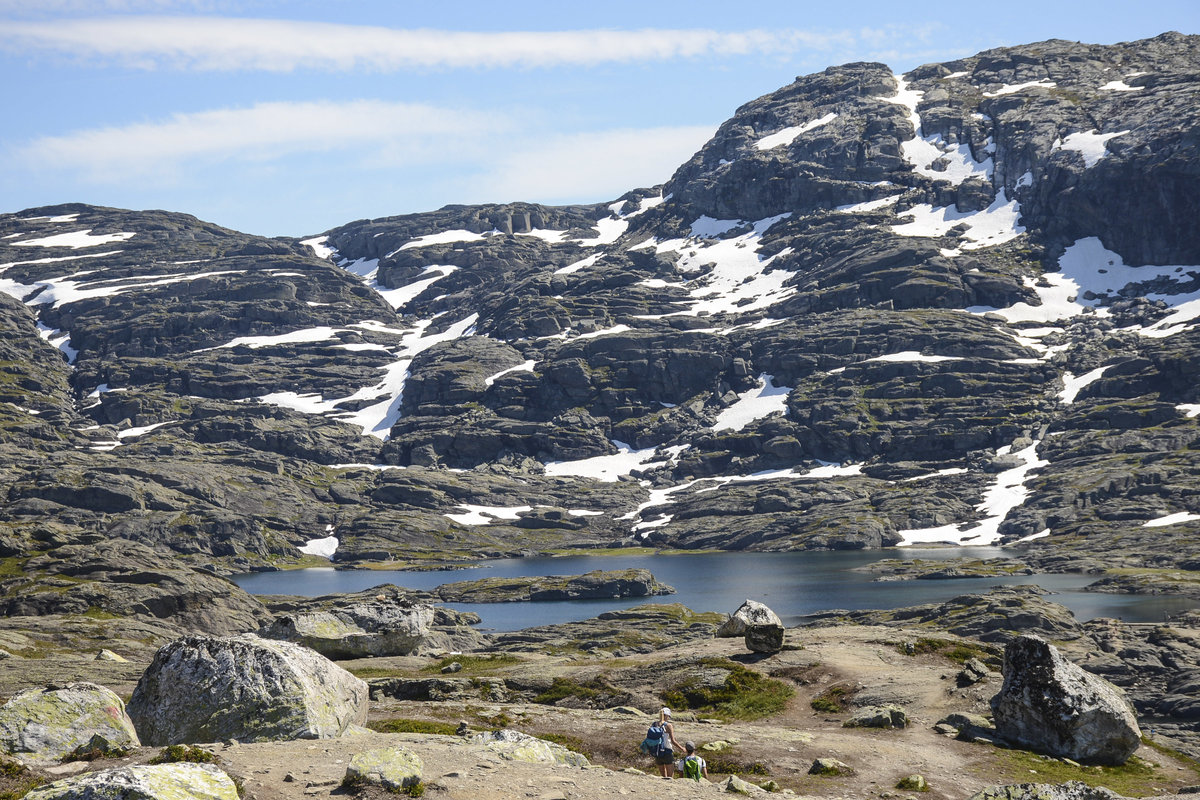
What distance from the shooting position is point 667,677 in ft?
179

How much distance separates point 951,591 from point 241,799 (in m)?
157

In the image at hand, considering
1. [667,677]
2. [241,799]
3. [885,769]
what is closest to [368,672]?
[667,677]

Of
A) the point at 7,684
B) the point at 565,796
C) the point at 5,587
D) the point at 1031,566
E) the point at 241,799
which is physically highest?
the point at 241,799

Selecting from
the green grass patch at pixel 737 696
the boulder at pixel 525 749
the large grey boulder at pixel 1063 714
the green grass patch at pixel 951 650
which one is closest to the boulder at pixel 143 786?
the boulder at pixel 525 749

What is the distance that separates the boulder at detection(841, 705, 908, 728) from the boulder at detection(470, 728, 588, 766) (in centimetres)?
1536

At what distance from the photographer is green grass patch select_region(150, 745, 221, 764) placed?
25562 mm

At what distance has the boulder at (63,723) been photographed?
29578 mm

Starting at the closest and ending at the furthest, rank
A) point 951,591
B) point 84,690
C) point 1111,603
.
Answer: point 84,690, point 1111,603, point 951,591

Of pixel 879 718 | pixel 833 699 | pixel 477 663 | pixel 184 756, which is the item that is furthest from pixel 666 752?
pixel 477 663

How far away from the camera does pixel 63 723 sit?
31109 millimetres

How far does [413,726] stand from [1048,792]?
22705 mm

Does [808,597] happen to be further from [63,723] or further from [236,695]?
[63,723]

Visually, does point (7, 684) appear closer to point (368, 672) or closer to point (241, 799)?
point (368, 672)

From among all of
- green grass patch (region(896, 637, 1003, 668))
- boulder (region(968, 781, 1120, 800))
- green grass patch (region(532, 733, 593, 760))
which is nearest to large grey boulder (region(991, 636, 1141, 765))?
boulder (region(968, 781, 1120, 800))
